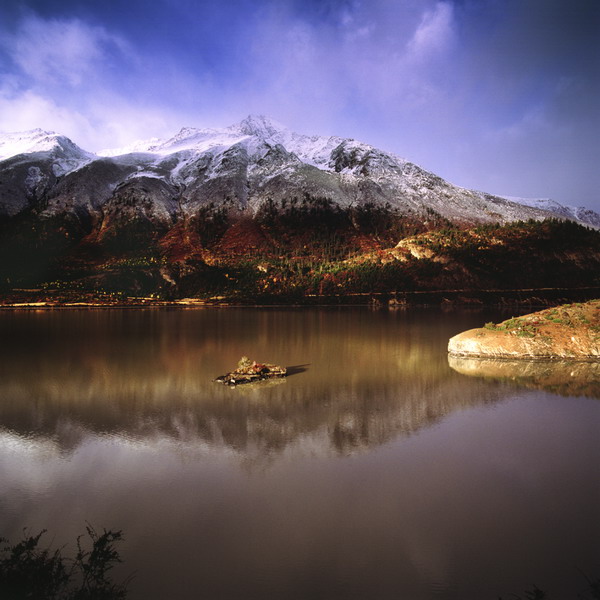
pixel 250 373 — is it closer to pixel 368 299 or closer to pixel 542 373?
pixel 542 373

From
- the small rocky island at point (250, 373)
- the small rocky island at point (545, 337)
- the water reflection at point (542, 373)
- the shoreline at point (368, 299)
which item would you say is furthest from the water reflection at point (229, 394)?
the shoreline at point (368, 299)

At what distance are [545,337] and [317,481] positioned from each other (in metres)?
23.7

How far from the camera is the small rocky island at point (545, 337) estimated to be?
2836cm

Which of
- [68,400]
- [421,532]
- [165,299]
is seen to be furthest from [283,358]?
[165,299]

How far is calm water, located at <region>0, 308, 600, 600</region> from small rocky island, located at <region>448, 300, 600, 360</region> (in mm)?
5704

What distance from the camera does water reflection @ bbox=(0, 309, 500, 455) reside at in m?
15.8

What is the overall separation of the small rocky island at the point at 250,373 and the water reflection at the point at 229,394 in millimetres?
828

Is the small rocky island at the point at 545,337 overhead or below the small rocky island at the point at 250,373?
overhead

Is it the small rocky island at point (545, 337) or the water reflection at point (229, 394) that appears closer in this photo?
the water reflection at point (229, 394)

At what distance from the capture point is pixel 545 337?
2881cm

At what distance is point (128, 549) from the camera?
8570mm

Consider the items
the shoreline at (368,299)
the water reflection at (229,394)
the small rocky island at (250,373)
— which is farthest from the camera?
the shoreline at (368,299)

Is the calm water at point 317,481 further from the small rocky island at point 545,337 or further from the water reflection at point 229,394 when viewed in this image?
the small rocky island at point 545,337

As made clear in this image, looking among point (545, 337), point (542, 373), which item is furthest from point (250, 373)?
point (545, 337)
